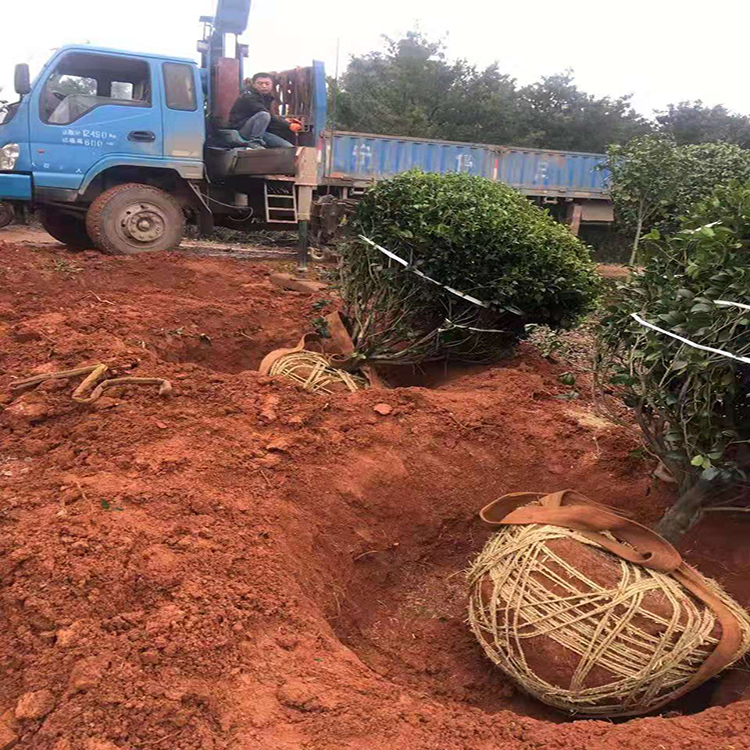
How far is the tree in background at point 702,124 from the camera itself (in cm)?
2990

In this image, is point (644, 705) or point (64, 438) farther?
point (64, 438)

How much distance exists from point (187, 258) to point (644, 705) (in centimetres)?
875

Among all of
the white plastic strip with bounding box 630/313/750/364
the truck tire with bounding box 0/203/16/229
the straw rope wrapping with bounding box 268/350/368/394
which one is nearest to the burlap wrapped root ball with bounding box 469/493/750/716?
the white plastic strip with bounding box 630/313/750/364

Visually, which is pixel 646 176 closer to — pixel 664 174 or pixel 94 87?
pixel 664 174

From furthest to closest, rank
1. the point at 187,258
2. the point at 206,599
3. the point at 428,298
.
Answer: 1. the point at 187,258
2. the point at 428,298
3. the point at 206,599

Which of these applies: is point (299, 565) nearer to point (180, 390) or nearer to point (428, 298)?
point (180, 390)

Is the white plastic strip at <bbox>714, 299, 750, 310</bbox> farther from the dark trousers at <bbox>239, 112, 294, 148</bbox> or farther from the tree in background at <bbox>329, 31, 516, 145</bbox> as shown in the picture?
the tree in background at <bbox>329, 31, 516, 145</bbox>

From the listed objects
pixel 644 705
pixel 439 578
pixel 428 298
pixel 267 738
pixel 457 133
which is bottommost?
pixel 439 578

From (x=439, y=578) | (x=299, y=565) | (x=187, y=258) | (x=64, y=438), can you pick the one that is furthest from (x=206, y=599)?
(x=187, y=258)

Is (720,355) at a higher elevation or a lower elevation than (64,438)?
higher

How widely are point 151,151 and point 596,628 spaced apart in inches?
396

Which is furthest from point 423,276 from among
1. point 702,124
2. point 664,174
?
point 702,124

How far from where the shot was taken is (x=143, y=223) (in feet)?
33.7

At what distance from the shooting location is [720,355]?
2566 millimetres
